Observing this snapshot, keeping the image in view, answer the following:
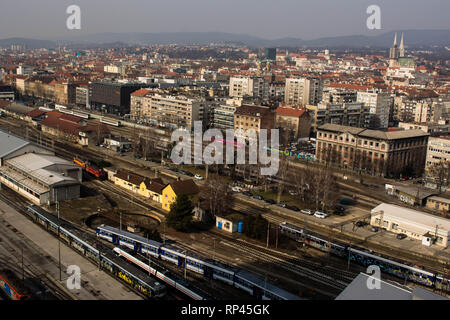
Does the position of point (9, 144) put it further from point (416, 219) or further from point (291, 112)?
point (291, 112)

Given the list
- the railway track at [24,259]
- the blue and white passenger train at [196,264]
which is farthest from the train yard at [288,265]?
the railway track at [24,259]

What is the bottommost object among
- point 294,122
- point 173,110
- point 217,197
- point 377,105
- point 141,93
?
point 217,197

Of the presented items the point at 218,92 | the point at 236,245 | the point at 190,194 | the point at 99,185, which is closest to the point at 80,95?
the point at 218,92

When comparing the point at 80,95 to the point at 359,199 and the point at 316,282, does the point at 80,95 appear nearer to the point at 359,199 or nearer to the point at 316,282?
the point at 359,199

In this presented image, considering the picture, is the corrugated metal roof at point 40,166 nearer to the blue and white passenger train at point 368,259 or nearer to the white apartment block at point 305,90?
the blue and white passenger train at point 368,259

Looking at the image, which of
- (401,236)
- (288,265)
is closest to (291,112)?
(401,236)
